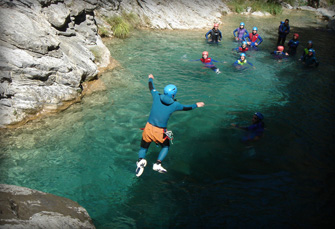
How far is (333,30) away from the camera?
854 inches

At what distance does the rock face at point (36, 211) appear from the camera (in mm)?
3146

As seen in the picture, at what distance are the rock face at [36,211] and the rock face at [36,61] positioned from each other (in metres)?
3.93

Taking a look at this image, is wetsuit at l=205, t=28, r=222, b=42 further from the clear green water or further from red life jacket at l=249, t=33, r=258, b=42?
the clear green water

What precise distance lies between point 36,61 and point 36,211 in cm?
562

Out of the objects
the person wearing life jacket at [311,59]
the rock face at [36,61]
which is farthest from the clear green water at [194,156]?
the person wearing life jacket at [311,59]

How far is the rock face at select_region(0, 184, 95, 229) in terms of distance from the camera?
10.3 feet

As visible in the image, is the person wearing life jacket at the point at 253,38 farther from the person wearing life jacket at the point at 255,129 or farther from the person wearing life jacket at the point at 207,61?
the person wearing life jacket at the point at 255,129

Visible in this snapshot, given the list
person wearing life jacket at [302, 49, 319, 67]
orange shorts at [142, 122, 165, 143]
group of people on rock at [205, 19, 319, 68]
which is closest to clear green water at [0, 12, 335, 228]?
orange shorts at [142, 122, 165, 143]

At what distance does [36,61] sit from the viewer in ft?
25.0

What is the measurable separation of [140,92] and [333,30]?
69.6 feet

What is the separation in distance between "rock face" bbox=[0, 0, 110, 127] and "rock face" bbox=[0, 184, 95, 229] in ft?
12.9

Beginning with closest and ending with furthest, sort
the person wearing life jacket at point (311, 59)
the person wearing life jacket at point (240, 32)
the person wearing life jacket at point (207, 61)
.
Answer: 1. the person wearing life jacket at point (207, 61)
2. the person wearing life jacket at point (311, 59)
3. the person wearing life jacket at point (240, 32)

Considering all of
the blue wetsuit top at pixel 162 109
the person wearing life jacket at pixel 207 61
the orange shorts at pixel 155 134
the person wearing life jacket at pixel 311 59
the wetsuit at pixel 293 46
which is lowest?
the orange shorts at pixel 155 134

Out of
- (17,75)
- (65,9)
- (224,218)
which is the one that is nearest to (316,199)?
(224,218)
